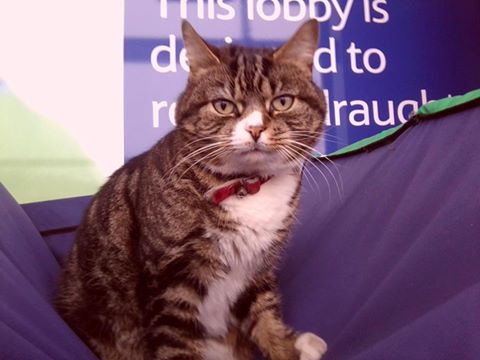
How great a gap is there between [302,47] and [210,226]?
0.45 meters

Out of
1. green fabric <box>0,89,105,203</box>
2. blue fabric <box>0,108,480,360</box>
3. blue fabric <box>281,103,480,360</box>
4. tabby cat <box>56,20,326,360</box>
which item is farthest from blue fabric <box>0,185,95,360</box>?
green fabric <box>0,89,105,203</box>

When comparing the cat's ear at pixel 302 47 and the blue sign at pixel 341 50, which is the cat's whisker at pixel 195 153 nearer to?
the cat's ear at pixel 302 47

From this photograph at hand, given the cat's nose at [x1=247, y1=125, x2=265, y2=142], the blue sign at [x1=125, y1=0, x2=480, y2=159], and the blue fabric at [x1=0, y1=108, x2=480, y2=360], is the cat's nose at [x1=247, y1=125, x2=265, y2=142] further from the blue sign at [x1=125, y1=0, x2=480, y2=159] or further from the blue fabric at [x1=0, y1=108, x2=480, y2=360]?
the blue sign at [x1=125, y1=0, x2=480, y2=159]

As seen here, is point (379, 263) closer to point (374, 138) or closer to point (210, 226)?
point (210, 226)

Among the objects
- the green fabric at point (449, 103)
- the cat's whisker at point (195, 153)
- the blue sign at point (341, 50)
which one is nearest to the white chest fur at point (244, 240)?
the cat's whisker at point (195, 153)

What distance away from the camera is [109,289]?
950mm

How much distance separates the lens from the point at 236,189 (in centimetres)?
92

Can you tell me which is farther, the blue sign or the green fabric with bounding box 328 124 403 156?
the blue sign

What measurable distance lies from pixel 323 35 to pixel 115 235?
1449 mm

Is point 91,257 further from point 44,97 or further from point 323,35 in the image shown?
point 323,35

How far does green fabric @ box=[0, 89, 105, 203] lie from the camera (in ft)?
6.22

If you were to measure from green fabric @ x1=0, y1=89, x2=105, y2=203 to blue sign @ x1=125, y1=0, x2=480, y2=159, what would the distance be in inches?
9.1

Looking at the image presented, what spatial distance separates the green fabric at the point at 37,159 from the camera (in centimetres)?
189

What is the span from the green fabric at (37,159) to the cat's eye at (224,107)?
112 centimetres
